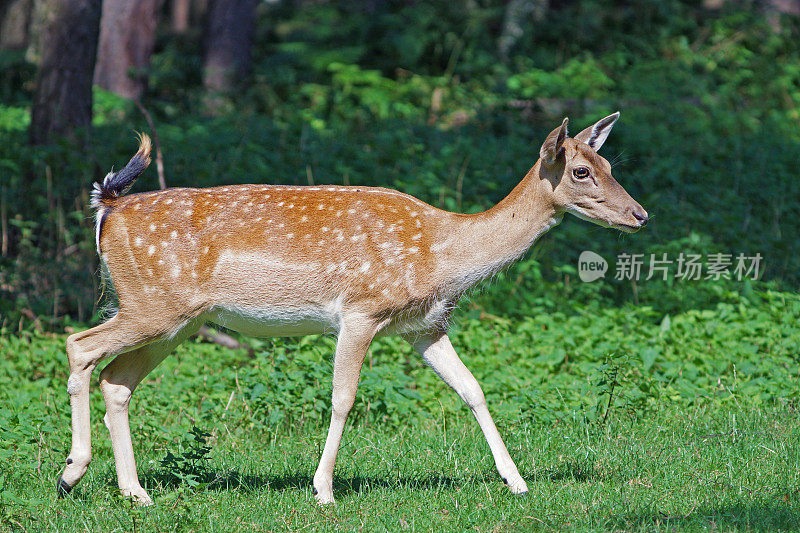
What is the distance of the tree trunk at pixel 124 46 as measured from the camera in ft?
50.8

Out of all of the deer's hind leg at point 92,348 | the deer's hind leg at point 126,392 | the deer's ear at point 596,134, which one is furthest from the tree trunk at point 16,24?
the deer's ear at point 596,134

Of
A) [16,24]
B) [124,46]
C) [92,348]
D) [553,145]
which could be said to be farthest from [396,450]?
[16,24]

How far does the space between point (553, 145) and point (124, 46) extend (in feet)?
39.1

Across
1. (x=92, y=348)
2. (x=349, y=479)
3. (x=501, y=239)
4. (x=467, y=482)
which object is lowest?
(x=349, y=479)

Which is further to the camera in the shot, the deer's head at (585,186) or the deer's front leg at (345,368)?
the deer's front leg at (345,368)

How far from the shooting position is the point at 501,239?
5598 millimetres

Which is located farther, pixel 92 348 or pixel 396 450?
pixel 396 450

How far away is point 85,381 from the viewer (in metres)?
5.54

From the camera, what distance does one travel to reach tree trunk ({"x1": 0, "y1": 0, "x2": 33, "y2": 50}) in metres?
21.9

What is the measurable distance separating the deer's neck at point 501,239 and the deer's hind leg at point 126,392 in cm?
159

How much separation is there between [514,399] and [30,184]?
253 inches

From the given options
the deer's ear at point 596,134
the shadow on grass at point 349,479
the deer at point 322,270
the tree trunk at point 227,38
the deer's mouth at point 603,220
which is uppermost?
the deer's ear at point 596,134

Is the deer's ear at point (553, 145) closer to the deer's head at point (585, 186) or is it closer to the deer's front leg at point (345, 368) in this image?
the deer's head at point (585, 186)

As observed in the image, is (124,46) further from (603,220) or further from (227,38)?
(603,220)
